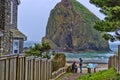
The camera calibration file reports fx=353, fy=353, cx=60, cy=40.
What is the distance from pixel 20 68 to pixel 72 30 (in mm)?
115047

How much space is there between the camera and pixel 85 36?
124 metres

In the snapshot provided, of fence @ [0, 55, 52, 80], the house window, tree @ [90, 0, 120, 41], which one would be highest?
tree @ [90, 0, 120, 41]

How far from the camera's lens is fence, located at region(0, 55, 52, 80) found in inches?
359

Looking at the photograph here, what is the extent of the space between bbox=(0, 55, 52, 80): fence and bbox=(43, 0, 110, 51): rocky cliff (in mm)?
107468

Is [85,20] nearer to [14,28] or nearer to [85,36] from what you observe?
[85,36]

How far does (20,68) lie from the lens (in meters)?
10.9

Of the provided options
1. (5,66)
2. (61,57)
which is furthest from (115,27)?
(61,57)

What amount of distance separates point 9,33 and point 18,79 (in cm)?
1191

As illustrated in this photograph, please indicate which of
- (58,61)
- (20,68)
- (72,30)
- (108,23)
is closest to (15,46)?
(58,61)

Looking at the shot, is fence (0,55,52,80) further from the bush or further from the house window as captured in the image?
the bush

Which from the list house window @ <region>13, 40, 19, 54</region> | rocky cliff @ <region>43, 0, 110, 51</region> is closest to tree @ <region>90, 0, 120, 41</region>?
house window @ <region>13, 40, 19, 54</region>

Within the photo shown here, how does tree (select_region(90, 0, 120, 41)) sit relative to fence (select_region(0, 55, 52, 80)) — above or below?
above

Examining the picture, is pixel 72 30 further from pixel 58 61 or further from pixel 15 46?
pixel 15 46

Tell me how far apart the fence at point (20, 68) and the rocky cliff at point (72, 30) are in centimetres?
10747
